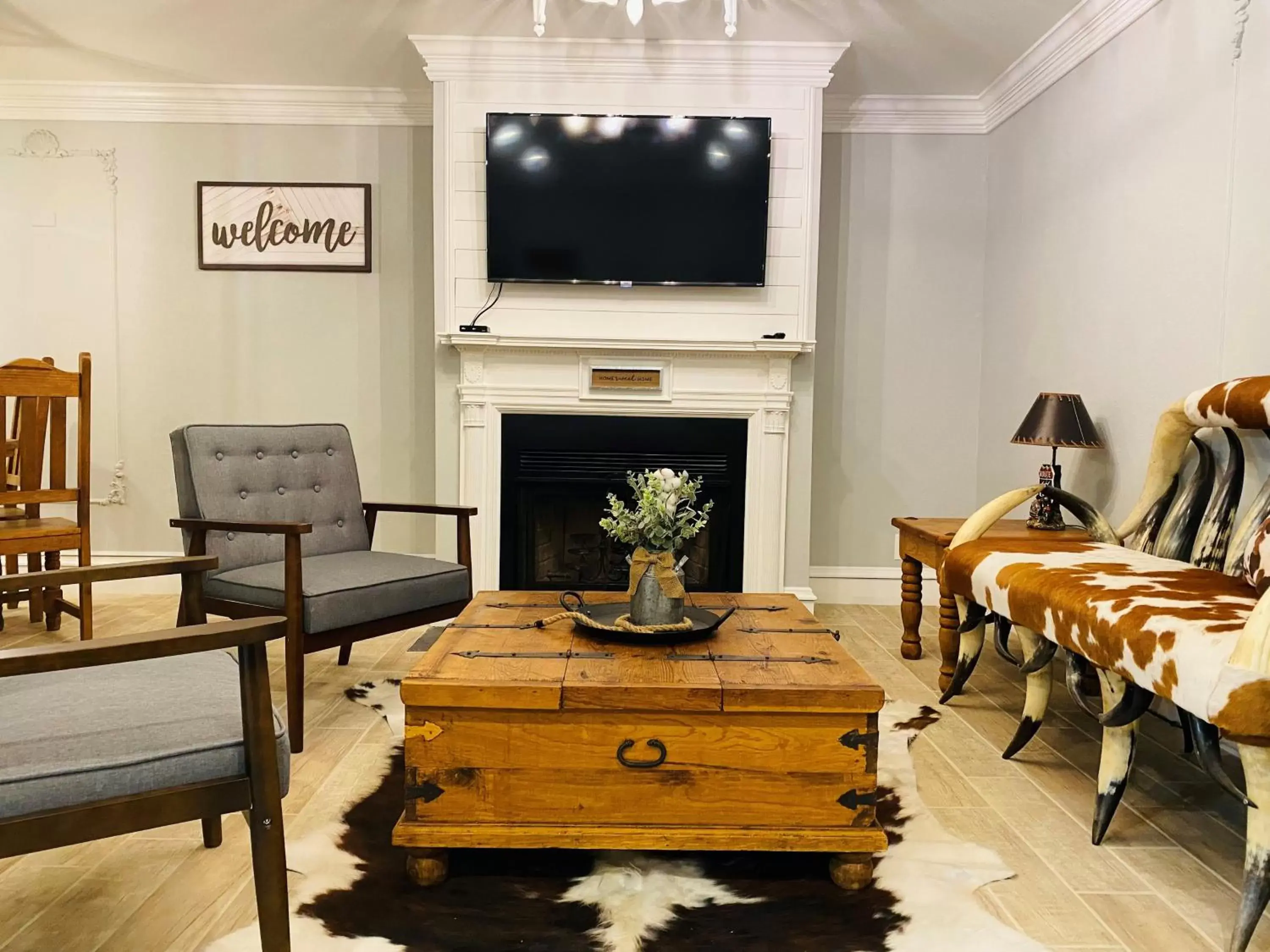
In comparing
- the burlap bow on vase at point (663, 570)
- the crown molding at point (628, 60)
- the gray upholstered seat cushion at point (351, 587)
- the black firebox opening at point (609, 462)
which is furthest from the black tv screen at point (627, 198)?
the burlap bow on vase at point (663, 570)

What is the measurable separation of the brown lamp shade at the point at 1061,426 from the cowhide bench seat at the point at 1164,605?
0.28 meters

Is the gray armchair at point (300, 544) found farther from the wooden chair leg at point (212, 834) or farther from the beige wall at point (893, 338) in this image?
the beige wall at point (893, 338)

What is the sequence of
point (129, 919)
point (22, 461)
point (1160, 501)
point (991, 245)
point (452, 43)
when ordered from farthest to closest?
point (991, 245), point (452, 43), point (22, 461), point (1160, 501), point (129, 919)

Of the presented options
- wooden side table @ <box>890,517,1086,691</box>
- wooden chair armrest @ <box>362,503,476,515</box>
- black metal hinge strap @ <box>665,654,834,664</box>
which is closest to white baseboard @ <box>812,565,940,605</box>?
wooden side table @ <box>890,517,1086,691</box>

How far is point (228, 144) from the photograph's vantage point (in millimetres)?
4391

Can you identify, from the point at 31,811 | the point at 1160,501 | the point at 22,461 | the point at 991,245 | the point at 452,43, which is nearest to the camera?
the point at 31,811

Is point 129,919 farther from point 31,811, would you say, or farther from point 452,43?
point 452,43

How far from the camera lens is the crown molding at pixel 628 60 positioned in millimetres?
3816

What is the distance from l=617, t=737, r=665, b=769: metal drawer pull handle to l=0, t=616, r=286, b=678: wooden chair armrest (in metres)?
0.70

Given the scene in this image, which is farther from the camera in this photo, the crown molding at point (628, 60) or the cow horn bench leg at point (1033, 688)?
the crown molding at point (628, 60)

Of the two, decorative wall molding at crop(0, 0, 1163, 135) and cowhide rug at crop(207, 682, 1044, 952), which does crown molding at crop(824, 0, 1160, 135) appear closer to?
decorative wall molding at crop(0, 0, 1163, 135)

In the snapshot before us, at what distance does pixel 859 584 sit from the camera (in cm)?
452

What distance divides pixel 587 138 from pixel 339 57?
1173 mm

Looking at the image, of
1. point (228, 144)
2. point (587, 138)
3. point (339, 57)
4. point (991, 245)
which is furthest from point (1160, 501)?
point (228, 144)
